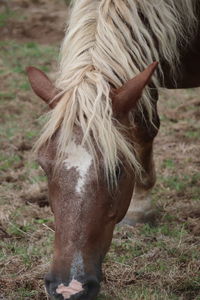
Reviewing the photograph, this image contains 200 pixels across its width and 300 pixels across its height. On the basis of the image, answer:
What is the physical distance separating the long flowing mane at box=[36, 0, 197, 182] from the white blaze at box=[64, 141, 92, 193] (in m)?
0.03

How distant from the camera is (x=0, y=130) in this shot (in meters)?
6.23

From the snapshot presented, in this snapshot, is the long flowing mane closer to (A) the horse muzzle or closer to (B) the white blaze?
(B) the white blaze

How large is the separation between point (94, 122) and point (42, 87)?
44 cm

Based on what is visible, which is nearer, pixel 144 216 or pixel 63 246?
pixel 63 246

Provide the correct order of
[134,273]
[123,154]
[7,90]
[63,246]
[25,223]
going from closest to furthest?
[63,246] → [123,154] → [134,273] → [25,223] → [7,90]

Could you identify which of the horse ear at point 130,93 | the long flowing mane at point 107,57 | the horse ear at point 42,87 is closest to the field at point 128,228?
the horse ear at point 42,87

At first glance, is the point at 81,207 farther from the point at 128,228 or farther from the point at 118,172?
the point at 128,228

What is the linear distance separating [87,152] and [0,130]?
11.9ft

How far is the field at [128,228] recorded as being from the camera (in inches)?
135

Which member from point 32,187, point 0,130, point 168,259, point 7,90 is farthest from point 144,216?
point 7,90

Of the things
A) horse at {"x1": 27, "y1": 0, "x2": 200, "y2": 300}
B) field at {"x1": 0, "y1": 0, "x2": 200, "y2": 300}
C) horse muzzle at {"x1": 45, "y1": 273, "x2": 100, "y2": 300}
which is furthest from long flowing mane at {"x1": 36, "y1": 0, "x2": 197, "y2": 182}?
horse muzzle at {"x1": 45, "y1": 273, "x2": 100, "y2": 300}

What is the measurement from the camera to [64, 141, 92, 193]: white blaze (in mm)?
2689

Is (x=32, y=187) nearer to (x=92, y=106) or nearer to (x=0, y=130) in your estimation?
(x=0, y=130)

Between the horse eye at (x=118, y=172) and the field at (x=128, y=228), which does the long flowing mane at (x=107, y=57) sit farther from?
the field at (x=128, y=228)
